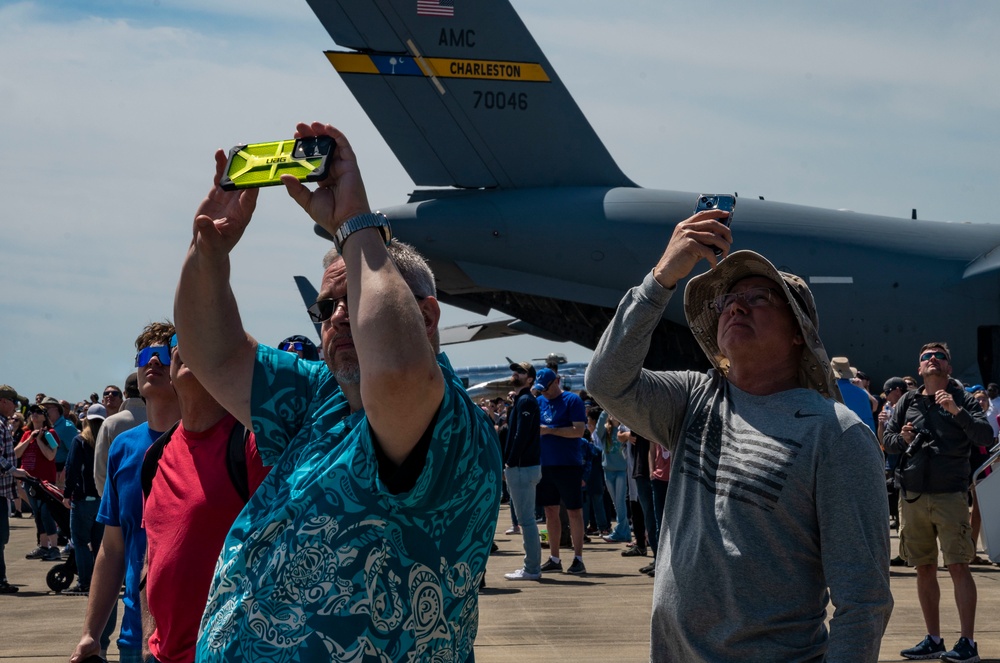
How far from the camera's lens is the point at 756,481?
2604 mm

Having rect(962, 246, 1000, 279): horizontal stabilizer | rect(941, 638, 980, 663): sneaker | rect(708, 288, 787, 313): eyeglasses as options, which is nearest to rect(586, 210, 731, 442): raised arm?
rect(708, 288, 787, 313): eyeglasses

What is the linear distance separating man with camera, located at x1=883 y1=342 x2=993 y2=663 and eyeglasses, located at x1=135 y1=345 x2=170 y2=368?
444cm

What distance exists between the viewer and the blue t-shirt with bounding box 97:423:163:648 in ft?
12.5

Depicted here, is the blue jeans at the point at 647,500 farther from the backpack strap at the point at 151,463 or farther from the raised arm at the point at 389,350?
the raised arm at the point at 389,350

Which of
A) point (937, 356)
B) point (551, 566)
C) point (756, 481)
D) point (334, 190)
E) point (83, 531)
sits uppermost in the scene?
point (334, 190)

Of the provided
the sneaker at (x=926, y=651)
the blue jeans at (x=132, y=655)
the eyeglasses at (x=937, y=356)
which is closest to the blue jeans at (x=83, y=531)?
the blue jeans at (x=132, y=655)

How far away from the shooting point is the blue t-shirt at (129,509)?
12.5ft

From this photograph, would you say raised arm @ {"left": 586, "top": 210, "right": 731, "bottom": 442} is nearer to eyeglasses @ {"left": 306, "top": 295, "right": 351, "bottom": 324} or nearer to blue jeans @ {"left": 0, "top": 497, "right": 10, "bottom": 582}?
eyeglasses @ {"left": 306, "top": 295, "right": 351, "bottom": 324}

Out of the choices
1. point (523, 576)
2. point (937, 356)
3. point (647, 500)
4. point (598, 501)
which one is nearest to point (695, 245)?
point (937, 356)

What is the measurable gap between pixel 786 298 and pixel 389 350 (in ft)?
4.13

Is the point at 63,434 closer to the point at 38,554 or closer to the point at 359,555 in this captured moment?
the point at 38,554

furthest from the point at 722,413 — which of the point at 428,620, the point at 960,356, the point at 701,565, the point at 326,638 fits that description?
the point at 960,356

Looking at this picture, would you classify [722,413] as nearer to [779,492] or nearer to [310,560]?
[779,492]

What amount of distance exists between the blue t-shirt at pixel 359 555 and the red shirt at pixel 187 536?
960 mm
